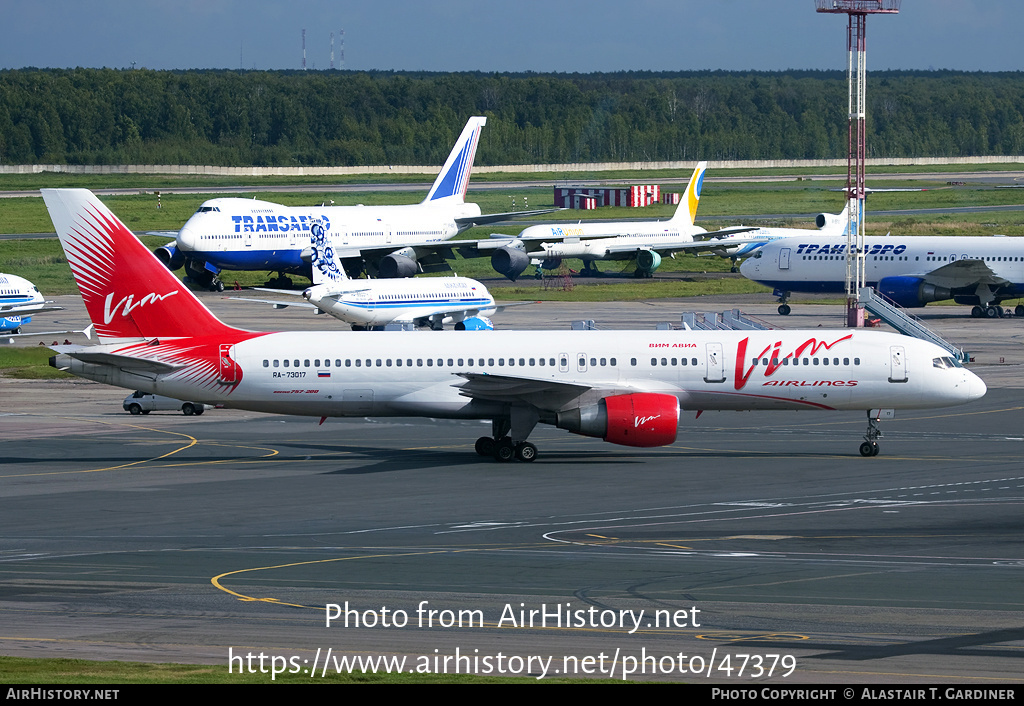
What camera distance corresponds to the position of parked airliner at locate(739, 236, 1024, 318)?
3255 inches

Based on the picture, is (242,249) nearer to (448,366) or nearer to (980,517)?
(448,366)

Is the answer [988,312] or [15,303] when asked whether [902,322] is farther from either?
[15,303]

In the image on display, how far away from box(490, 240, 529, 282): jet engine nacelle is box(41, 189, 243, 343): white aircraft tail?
203ft

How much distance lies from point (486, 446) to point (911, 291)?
50.1 m

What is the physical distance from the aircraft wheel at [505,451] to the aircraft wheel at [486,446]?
12.8 inches

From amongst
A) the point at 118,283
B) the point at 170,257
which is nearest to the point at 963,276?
the point at 170,257

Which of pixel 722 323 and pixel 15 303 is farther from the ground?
pixel 722 323

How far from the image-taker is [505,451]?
40375mm

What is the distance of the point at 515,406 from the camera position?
40.2 m

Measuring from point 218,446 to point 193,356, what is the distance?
4772 mm

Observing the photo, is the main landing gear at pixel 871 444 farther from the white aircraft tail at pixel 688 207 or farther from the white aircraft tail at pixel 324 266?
the white aircraft tail at pixel 688 207

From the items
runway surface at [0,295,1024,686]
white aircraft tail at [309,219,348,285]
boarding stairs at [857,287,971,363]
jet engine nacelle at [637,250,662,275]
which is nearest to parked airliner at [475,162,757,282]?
jet engine nacelle at [637,250,662,275]

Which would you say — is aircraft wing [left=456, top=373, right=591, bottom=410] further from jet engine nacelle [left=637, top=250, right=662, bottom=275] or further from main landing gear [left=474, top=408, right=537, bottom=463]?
jet engine nacelle [left=637, top=250, right=662, bottom=275]

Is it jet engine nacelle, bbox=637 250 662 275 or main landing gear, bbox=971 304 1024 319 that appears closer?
main landing gear, bbox=971 304 1024 319
